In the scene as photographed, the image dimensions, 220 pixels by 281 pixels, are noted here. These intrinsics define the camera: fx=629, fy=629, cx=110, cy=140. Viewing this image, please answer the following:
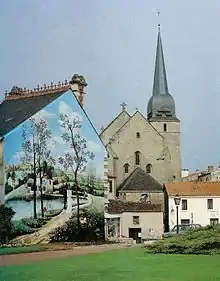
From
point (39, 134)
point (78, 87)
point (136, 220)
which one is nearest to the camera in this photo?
point (78, 87)

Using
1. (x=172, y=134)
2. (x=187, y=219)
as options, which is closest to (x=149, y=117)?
(x=172, y=134)

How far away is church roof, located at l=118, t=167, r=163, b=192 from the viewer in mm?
29041

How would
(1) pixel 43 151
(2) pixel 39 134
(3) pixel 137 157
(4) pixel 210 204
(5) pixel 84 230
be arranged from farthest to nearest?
(3) pixel 137 157, (4) pixel 210 204, (5) pixel 84 230, (1) pixel 43 151, (2) pixel 39 134

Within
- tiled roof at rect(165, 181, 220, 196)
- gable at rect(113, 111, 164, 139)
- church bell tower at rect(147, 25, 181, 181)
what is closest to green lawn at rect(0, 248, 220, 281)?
tiled roof at rect(165, 181, 220, 196)

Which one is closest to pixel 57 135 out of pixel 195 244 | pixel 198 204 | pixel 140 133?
pixel 195 244

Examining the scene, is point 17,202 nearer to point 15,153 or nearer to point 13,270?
point 15,153

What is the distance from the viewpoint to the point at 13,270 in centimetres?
768

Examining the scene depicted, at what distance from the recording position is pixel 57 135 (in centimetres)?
1684

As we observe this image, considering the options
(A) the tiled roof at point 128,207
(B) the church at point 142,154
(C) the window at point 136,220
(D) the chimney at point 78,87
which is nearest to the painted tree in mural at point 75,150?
(D) the chimney at point 78,87

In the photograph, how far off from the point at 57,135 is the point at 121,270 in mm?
9944

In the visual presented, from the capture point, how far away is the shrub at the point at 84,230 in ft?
56.9

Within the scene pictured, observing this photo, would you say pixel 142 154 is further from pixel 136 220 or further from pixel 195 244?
pixel 195 244

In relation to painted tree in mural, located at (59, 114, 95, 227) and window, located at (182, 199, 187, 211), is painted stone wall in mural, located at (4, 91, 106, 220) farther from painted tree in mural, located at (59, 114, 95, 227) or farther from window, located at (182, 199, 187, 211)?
window, located at (182, 199, 187, 211)

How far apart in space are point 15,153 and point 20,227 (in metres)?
1.97
